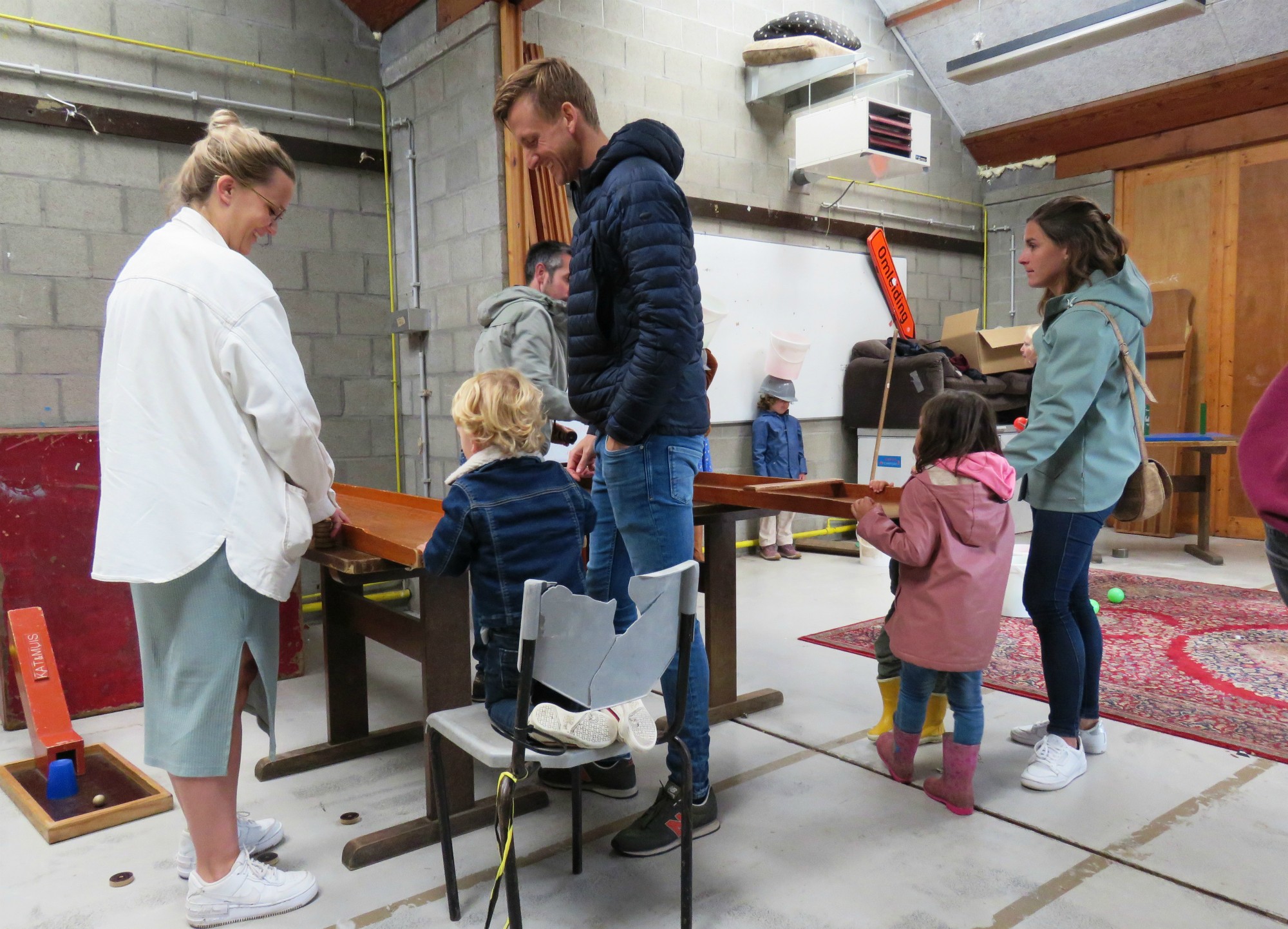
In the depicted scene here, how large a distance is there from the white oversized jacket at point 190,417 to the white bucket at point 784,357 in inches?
166

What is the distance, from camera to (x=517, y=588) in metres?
1.73

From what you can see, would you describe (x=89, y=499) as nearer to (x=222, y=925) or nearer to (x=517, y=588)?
(x=222, y=925)

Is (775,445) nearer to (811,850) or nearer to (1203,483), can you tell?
(1203,483)

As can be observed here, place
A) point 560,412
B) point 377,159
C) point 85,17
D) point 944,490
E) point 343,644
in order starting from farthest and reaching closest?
point 377,159
point 85,17
point 560,412
point 343,644
point 944,490

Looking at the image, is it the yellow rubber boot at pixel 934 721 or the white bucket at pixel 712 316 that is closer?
the yellow rubber boot at pixel 934 721

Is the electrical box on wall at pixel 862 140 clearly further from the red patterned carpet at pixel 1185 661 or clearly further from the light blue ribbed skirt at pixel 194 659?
the light blue ribbed skirt at pixel 194 659

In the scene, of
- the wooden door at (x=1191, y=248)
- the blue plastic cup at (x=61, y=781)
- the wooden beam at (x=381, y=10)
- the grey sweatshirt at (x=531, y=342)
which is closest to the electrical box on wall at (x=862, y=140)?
the wooden door at (x=1191, y=248)

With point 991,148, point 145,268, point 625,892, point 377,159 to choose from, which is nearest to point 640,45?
point 377,159

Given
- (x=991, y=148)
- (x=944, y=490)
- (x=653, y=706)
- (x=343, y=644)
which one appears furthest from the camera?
(x=991, y=148)

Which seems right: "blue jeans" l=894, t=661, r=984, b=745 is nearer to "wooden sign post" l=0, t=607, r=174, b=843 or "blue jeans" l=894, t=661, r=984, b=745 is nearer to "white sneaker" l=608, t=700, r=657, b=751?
"white sneaker" l=608, t=700, r=657, b=751

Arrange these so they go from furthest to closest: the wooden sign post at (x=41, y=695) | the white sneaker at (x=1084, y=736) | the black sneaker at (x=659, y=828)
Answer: the white sneaker at (x=1084, y=736) → the wooden sign post at (x=41, y=695) → the black sneaker at (x=659, y=828)

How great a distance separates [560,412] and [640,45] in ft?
8.80

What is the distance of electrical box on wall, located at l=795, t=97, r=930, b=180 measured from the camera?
5.23 metres

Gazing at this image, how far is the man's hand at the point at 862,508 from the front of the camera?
209 centimetres
